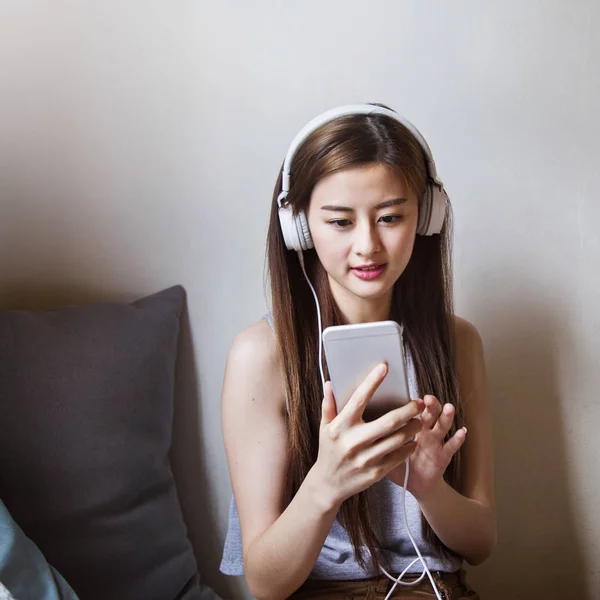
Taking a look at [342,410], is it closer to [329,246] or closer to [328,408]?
[328,408]

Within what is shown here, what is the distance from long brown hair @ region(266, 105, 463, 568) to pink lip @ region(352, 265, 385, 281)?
4.7 inches

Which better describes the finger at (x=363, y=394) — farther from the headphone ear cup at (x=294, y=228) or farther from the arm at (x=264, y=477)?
the headphone ear cup at (x=294, y=228)

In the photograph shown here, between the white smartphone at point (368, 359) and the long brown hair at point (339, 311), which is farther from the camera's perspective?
the long brown hair at point (339, 311)

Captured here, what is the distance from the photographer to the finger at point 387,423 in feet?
2.71

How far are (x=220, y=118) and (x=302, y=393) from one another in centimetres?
58

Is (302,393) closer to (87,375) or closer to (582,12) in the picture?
(87,375)

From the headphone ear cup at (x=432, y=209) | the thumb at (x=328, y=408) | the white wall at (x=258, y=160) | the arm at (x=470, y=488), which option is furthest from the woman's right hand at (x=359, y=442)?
the white wall at (x=258, y=160)

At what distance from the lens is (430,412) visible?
0.94 m

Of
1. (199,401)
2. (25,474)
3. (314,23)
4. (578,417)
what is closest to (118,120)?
(314,23)

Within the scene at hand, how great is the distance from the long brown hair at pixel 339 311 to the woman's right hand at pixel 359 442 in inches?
8.4

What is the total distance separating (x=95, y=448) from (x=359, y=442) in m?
0.53

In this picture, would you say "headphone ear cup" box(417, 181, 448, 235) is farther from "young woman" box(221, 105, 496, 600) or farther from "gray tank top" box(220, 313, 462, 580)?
"gray tank top" box(220, 313, 462, 580)

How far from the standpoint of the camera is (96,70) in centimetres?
138

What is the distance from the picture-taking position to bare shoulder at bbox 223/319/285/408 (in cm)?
112
